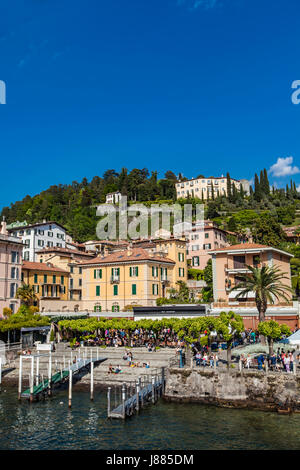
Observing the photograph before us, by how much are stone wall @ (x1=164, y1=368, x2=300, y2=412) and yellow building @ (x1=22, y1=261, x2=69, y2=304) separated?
1449 inches

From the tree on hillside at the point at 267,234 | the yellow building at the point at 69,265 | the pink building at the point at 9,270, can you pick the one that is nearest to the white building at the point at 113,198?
the yellow building at the point at 69,265

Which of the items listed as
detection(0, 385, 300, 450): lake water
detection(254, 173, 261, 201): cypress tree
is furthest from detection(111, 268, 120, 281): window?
detection(254, 173, 261, 201): cypress tree

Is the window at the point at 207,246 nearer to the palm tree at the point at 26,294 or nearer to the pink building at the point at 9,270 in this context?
the palm tree at the point at 26,294

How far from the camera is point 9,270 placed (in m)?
55.7

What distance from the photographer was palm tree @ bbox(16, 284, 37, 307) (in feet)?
183

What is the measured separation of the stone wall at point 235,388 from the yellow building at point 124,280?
1022 inches

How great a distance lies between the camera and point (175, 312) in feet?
155

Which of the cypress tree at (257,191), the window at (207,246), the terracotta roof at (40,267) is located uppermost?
the cypress tree at (257,191)

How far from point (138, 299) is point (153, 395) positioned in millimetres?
26924

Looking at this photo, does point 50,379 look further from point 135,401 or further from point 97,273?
point 97,273

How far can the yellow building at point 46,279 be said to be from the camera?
61781mm

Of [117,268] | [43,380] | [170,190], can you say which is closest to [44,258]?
[117,268]

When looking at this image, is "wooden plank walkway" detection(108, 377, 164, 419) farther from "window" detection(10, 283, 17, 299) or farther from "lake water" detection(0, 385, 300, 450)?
"window" detection(10, 283, 17, 299)

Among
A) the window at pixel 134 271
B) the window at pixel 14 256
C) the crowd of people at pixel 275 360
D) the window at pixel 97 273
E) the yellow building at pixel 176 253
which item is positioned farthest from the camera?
the yellow building at pixel 176 253
